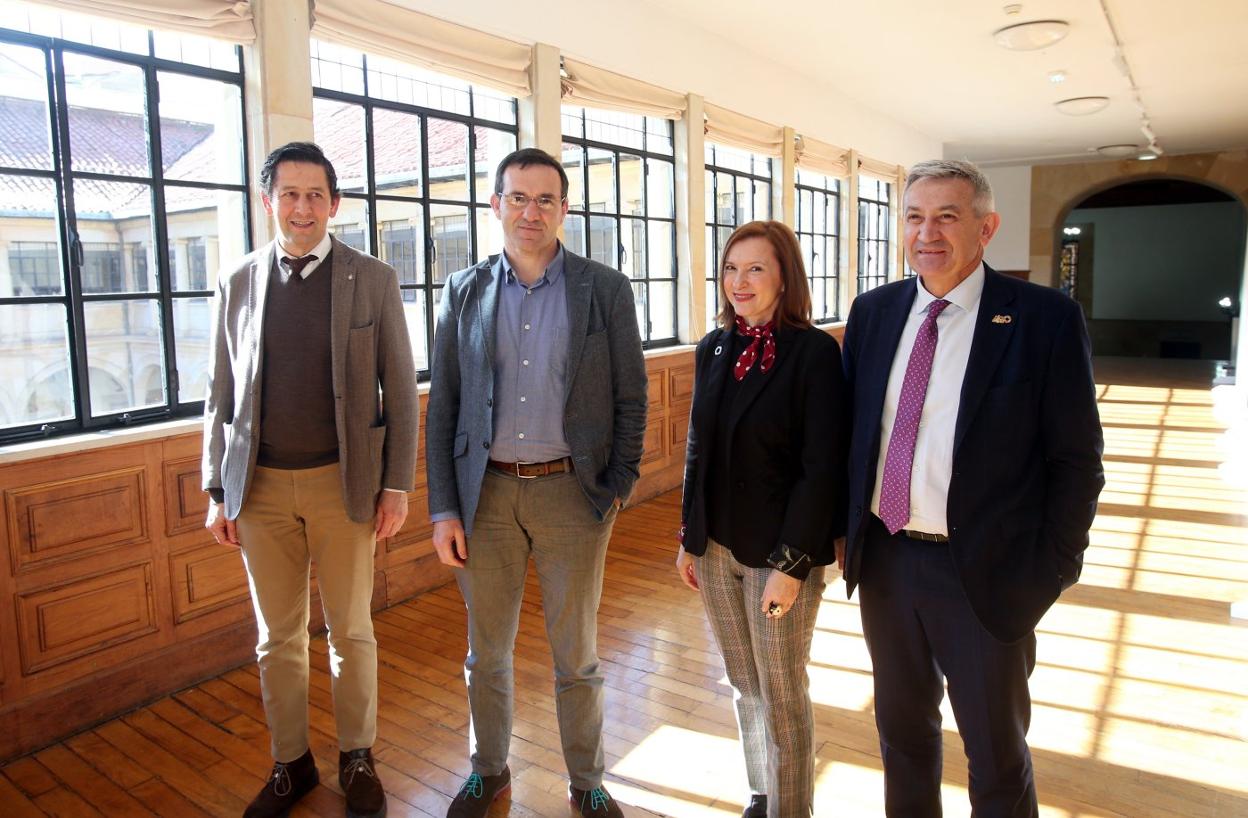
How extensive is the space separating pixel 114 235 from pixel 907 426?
305 centimetres

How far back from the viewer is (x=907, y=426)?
1840 mm

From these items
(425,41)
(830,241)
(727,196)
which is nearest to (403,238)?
(425,41)

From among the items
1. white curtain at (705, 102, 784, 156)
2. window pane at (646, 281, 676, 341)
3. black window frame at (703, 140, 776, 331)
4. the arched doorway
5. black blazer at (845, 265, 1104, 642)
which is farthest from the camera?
the arched doorway

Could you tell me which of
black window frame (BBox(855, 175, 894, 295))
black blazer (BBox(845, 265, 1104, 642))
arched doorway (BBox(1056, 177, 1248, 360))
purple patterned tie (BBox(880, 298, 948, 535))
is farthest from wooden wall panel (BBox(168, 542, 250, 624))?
arched doorway (BBox(1056, 177, 1248, 360))

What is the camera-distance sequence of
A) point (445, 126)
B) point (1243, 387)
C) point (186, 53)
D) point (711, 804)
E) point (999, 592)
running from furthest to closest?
point (1243, 387) < point (445, 126) < point (186, 53) < point (711, 804) < point (999, 592)

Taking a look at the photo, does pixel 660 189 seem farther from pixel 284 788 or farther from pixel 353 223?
pixel 284 788

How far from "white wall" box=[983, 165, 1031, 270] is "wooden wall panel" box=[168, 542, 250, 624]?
50.4ft

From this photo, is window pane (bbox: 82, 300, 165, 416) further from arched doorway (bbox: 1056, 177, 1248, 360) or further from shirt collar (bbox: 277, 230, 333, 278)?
arched doorway (bbox: 1056, 177, 1248, 360)

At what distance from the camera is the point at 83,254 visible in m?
3.23

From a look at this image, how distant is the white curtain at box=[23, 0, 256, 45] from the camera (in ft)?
9.85

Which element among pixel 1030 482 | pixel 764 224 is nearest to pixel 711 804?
pixel 1030 482

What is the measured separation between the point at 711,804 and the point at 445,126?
3796 millimetres

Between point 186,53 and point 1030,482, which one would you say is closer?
point 1030,482

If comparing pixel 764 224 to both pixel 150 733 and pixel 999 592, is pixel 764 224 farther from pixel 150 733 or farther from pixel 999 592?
pixel 150 733
